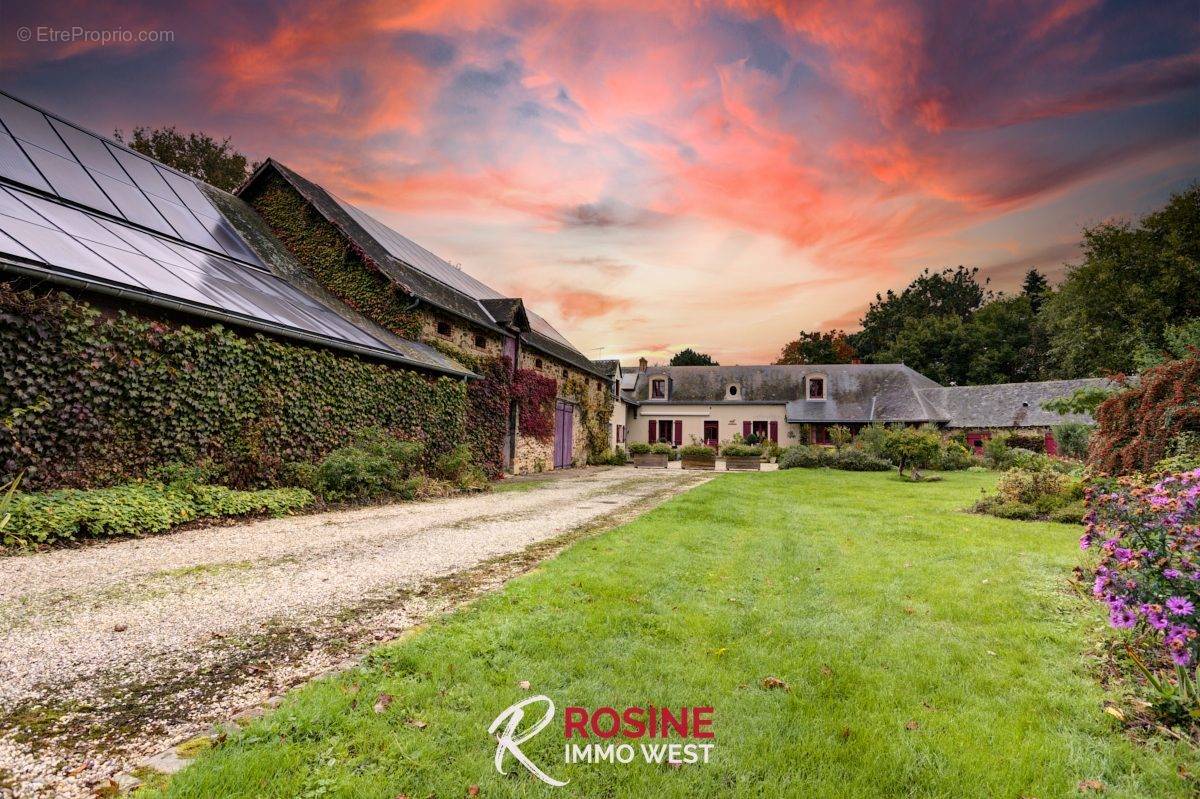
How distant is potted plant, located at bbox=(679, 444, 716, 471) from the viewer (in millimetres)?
22531

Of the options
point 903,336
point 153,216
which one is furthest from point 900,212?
point 903,336

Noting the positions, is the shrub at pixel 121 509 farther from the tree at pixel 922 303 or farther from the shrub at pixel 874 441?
the tree at pixel 922 303

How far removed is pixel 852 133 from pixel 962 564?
29.4 ft

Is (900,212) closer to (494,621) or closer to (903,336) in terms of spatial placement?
(494,621)

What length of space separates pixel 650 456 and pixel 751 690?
20144mm

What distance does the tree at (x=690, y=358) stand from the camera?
57281 mm

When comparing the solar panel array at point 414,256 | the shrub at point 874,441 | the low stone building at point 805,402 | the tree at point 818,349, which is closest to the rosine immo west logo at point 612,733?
the solar panel array at point 414,256

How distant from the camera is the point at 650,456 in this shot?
2292cm

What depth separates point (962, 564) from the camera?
5859 mm

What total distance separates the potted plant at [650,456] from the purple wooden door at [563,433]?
10.6 feet

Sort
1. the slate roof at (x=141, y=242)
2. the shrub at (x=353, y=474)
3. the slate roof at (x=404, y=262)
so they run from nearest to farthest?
the slate roof at (x=141, y=242)
the shrub at (x=353, y=474)
the slate roof at (x=404, y=262)

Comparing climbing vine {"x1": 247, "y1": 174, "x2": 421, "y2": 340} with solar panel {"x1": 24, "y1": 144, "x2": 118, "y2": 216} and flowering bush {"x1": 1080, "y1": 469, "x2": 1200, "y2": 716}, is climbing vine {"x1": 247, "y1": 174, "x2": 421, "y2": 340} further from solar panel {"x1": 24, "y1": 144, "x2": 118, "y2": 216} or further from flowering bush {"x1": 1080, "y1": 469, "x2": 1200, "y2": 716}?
flowering bush {"x1": 1080, "y1": 469, "x2": 1200, "y2": 716}

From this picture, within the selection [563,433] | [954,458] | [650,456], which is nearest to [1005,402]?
[954,458]

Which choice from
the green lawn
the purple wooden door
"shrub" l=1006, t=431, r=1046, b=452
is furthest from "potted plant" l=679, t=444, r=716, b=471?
the green lawn
